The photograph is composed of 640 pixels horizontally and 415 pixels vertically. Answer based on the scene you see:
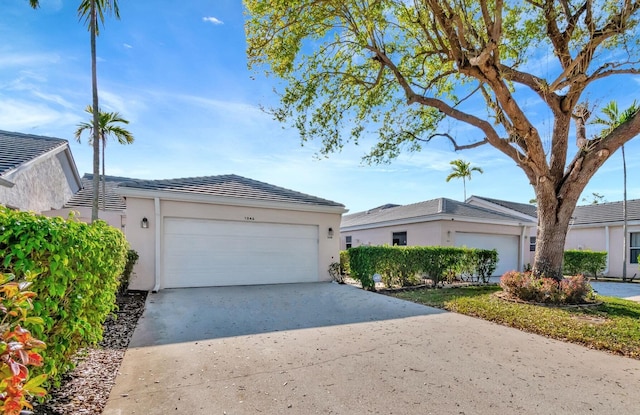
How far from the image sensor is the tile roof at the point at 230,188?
413 inches

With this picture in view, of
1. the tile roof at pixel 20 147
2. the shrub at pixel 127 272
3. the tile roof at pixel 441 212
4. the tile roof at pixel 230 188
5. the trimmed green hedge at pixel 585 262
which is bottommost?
the trimmed green hedge at pixel 585 262

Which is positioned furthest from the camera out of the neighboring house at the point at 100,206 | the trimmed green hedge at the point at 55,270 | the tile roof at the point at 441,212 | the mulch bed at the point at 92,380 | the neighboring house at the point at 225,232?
the tile roof at the point at 441,212

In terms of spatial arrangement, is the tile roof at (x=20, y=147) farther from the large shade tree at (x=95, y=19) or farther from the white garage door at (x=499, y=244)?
the white garage door at (x=499, y=244)

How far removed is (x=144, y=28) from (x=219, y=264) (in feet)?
22.6

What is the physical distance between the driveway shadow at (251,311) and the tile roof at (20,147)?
573 cm

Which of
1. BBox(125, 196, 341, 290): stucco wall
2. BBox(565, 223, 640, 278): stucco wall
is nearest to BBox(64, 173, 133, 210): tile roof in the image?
BBox(125, 196, 341, 290): stucco wall

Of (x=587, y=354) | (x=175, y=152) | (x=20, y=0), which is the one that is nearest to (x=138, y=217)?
(x=175, y=152)

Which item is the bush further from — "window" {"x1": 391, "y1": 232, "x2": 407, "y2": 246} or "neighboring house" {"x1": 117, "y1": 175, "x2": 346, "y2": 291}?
"window" {"x1": 391, "y1": 232, "x2": 407, "y2": 246}

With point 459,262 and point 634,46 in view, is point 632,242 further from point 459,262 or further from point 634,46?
point 634,46

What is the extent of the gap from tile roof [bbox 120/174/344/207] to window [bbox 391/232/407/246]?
6830mm

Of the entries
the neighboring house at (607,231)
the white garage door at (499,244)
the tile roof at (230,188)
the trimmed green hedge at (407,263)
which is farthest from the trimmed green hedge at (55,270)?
the neighboring house at (607,231)

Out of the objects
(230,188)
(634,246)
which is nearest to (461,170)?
(634,246)

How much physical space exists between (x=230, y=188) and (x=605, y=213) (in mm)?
21479

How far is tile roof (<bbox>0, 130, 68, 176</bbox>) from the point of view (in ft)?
31.7
